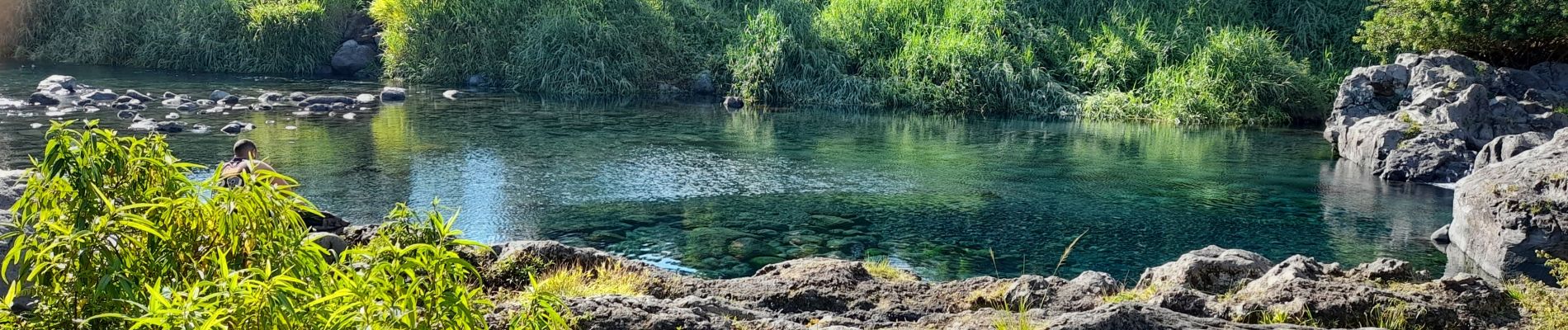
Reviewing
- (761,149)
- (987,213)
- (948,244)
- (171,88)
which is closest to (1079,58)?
(761,149)

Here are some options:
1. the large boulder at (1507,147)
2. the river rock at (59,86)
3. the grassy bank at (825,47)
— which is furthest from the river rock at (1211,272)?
the river rock at (59,86)

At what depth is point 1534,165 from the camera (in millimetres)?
12039

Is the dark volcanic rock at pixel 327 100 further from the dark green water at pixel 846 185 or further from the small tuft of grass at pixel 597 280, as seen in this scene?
the small tuft of grass at pixel 597 280

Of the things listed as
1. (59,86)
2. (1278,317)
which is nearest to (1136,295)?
(1278,317)

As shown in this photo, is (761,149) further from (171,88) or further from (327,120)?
(171,88)

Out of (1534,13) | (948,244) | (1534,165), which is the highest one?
(1534,13)

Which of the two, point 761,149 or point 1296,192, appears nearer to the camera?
point 1296,192

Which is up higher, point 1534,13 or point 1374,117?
point 1534,13

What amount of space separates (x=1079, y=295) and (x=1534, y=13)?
1665 cm

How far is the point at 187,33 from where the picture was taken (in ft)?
116

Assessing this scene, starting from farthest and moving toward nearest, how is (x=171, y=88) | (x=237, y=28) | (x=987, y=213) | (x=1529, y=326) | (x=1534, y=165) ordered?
(x=237, y=28), (x=171, y=88), (x=987, y=213), (x=1534, y=165), (x=1529, y=326)

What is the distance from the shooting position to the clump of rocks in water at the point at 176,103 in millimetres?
23219

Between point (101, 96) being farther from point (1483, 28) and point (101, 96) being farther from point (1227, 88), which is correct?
point (1483, 28)

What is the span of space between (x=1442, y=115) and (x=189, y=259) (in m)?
19.3
